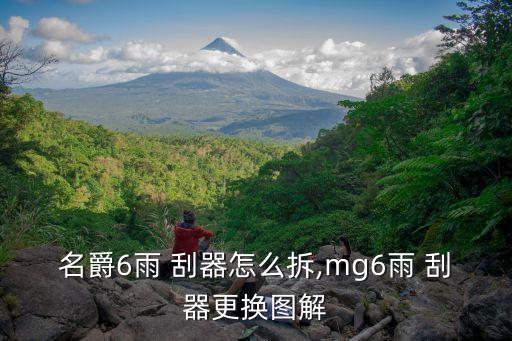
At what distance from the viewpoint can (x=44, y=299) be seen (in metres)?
3.62

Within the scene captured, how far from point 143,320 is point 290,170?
51.8 feet

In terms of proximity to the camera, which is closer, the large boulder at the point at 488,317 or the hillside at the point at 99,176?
the large boulder at the point at 488,317

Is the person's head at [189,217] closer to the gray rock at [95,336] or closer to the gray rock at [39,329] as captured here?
the gray rock at [95,336]

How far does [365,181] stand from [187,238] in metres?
11.3

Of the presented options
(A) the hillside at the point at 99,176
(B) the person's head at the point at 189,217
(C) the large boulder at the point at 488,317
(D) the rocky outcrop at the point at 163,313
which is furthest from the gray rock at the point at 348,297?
(A) the hillside at the point at 99,176

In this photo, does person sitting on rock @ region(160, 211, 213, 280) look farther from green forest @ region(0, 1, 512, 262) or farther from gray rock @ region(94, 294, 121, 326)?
gray rock @ region(94, 294, 121, 326)

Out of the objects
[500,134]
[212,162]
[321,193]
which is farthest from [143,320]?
[212,162]

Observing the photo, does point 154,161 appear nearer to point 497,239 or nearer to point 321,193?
point 321,193

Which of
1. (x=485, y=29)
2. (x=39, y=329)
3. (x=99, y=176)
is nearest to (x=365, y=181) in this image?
(x=485, y=29)

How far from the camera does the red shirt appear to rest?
6.01 meters

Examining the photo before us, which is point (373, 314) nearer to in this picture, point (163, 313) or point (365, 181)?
point (163, 313)

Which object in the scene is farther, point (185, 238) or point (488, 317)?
point (185, 238)

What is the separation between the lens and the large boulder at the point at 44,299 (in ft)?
11.1

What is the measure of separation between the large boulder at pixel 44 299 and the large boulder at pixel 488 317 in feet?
11.0
